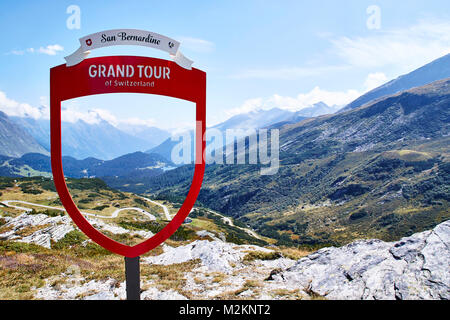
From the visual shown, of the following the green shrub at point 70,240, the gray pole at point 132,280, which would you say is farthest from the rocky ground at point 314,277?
the green shrub at point 70,240

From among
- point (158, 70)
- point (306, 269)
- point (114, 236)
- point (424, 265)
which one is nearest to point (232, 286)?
point (306, 269)

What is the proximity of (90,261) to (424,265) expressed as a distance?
2256cm

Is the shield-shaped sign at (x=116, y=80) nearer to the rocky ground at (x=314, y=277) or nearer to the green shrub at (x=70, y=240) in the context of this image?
the rocky ground at (x=314, y=277)

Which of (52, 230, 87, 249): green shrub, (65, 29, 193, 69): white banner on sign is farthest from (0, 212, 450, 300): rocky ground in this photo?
(65, 29, 193, 69): white banner on sign

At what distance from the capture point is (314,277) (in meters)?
16.8

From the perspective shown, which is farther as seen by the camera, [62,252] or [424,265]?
[62,252]

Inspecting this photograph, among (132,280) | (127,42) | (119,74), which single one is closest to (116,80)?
(119,74)

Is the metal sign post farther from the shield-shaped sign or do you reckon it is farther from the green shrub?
the green shrub

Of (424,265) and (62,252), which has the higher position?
(424,265)

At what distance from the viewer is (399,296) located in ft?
43.2

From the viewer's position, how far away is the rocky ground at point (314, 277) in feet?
45.9
